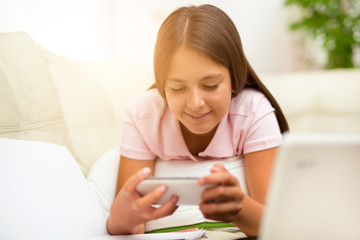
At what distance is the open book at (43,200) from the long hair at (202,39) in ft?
1.05

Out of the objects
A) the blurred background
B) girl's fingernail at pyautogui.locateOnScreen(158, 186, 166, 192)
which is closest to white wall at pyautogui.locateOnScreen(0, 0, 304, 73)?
the blurred background

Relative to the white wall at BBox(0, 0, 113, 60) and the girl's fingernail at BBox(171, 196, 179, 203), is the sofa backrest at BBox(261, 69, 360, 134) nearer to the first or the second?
the white wall at BBox(0, 0, 113, 60)

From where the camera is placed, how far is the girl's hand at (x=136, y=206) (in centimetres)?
62

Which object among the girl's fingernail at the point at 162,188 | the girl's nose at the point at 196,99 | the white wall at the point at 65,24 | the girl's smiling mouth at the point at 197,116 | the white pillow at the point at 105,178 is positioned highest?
the white wall at the point at 65,24

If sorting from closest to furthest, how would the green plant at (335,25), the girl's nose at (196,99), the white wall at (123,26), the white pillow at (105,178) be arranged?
the girl's nose at (196,99)
the white pillow at (105,178)
the white wall at (123,26)
the green plant at (335,25)

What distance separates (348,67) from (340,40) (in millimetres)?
240

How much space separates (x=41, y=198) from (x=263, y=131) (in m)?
0.57

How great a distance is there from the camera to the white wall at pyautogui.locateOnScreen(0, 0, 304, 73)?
1.36m

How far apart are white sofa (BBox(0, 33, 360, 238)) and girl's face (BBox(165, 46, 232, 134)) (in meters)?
0.36

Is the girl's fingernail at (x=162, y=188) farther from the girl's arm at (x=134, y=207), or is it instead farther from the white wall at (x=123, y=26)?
the white wall at (x=123, y=26)

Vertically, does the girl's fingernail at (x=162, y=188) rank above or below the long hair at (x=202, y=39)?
below

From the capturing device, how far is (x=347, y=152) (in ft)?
1.40

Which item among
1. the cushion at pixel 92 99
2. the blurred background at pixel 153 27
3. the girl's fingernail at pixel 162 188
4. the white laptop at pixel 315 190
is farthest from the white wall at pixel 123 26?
the white laptop at pixel 315 190

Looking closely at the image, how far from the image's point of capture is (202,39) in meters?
0.84
